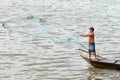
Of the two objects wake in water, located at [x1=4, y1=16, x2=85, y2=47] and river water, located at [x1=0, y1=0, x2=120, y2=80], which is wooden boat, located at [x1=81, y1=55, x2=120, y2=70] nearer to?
river water, located at [x1=0, y1=0, x2=120, y2=80]

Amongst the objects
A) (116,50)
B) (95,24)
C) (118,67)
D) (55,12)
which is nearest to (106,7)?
(55,12)

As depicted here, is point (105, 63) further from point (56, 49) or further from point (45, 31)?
point (45, 31)

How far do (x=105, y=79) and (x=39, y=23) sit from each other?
958 centimetres

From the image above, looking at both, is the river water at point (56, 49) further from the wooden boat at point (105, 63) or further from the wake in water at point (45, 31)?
the wake in water at point (45, 31)

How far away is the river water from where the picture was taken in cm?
1669

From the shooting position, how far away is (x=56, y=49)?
2070 cm

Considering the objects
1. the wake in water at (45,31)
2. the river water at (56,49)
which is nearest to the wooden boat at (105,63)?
the river water at (56,49)

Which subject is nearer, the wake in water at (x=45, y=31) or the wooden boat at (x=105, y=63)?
the wooden boat at (x=105, y=63)

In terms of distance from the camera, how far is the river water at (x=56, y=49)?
16688 millimetres

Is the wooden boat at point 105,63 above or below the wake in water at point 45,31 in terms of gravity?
below

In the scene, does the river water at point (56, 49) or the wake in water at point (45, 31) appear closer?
the river water at point (56, 49)

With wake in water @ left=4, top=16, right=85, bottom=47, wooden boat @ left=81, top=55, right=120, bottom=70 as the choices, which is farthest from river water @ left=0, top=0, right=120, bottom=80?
wake in water @ left=4, top=16, right=85, bottom=47

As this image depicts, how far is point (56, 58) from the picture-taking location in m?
19.0

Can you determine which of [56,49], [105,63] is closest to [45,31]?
[56,49]
